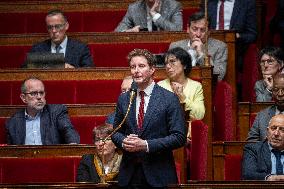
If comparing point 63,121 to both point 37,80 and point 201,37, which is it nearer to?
point 37,80

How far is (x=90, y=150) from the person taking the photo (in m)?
4.25

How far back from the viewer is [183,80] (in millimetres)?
4723

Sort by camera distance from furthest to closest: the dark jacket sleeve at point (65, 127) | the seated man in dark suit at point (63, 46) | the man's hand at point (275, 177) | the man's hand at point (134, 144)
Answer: the seated man in dark suit at point (63, 46) < the dark jacket sleeve at point (65, 127) < the man's hand at point (275, 177) < the man's hand at point (134, 144)

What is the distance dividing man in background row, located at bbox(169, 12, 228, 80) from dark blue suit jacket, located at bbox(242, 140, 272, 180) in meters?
1.06

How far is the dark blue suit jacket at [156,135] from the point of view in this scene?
Result: 3.64 m

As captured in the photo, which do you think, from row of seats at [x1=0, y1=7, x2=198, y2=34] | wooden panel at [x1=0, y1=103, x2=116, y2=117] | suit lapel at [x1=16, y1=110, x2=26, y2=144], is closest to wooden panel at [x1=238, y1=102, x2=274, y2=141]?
wooden panel at [x1=0, y1=103, x2=116, y2=117]

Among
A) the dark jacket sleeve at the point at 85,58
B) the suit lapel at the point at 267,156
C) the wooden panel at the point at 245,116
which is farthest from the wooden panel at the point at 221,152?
the dark jacket sleeve at the point at 85,58

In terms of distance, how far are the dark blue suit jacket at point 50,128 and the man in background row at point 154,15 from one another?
103 cm

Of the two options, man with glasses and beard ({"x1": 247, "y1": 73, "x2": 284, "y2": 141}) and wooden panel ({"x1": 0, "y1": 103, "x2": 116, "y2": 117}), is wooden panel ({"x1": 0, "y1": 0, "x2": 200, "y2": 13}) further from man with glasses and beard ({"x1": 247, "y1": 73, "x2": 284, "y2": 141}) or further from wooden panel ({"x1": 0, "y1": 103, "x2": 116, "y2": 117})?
man with glasses and beard ({"x1": 247, "y1": 73, "x2": 284, "y2": 141})

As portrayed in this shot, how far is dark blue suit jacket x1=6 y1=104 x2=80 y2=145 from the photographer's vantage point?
15.0ft

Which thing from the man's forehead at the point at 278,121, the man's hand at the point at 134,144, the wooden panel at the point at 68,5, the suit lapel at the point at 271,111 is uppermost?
the wooden panel at the point at 68,5

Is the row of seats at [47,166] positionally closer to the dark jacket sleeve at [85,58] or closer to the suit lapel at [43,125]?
the suit lapel at [43,125]

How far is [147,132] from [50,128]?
37.9 inches

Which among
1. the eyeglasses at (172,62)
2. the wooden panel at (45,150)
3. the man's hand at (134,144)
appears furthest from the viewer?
the eyeglasses at (172,62)
